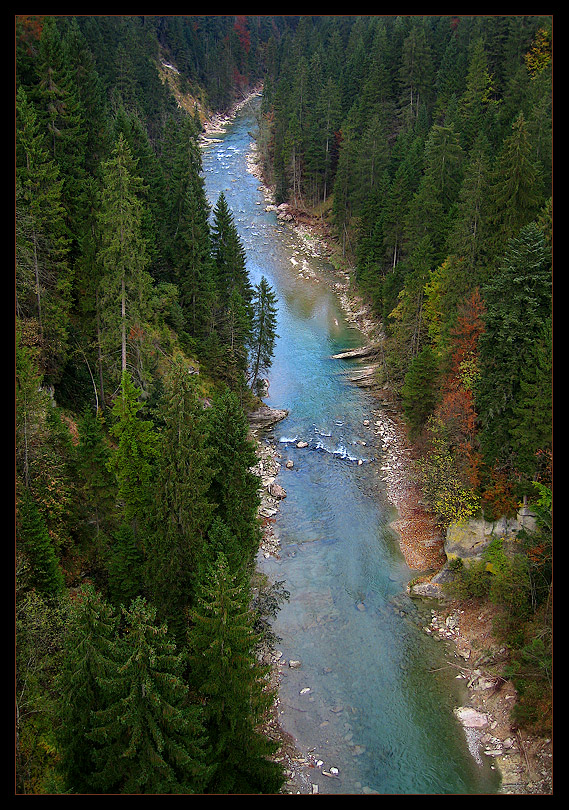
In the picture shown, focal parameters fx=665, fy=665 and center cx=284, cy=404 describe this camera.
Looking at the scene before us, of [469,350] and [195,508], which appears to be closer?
[195,508]

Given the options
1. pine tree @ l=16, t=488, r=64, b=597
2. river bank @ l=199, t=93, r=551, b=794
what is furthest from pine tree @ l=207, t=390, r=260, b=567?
river bank @ l=199, t=93, r=551, b=794

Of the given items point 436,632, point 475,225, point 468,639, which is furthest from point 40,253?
point 468,639

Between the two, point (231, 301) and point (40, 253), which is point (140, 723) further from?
point (231, 301)

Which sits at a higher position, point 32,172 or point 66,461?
point 32,172

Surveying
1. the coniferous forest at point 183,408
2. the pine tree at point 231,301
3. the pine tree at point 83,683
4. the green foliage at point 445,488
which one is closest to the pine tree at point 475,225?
the coniferous forest at point 183,408

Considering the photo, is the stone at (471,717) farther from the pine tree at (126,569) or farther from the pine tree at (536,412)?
the pine tree at (126,569)

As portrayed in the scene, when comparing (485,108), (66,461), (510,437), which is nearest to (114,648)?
(66,461)

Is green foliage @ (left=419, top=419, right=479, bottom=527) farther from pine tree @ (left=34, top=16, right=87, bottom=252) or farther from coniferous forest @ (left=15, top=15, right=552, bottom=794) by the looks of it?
pine tree @ (left=34, top=16, right=87, bottom=252)
